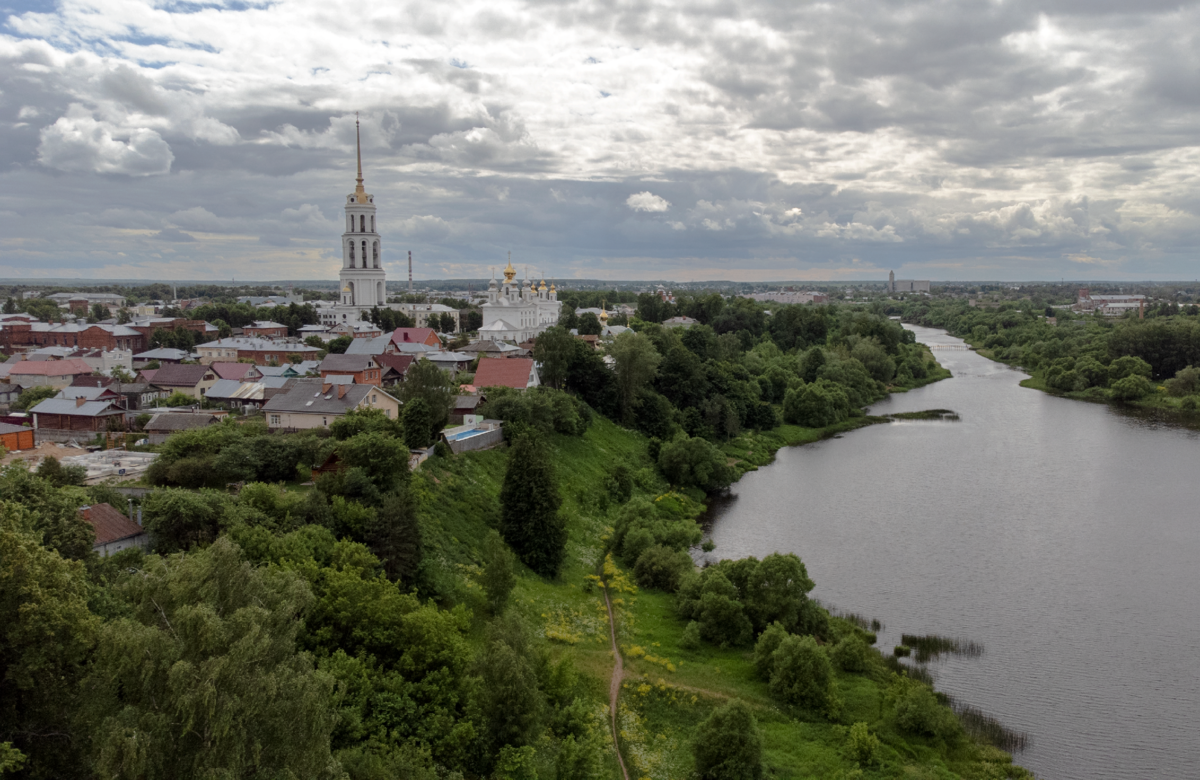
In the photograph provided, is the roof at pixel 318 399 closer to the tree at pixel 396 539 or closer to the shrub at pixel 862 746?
the tree at pixel 396 539

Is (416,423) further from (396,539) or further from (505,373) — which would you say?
(505,373)

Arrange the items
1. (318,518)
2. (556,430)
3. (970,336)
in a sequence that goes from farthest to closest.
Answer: (970,336)
(556,430)
(318,518)

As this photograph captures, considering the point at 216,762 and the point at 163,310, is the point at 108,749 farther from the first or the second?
the point at 163,310

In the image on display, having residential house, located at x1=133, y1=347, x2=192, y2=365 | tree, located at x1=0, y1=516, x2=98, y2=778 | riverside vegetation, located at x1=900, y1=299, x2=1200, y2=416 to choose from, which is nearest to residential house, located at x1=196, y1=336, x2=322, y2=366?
residential house, located at x1=133, y1=347, x2=192, y2=365

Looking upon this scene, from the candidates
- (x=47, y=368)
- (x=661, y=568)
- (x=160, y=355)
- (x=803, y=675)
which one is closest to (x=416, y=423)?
(x=661, y=568)

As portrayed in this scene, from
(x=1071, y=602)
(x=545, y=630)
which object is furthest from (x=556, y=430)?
(x=1071, y=602)

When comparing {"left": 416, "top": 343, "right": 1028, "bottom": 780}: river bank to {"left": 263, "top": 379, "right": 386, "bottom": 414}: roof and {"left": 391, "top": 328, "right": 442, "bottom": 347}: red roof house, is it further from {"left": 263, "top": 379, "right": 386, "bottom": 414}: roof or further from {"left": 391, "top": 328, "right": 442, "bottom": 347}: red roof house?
{"left": 391, "top": 328, "right": 442, "bottom": 347}: red roof house
